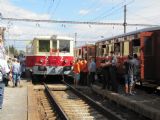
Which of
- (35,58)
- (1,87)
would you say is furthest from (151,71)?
(35,58)

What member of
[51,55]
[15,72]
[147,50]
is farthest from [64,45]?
[147,50]

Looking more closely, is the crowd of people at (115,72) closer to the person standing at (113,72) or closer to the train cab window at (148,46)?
the person standing at (113,72)

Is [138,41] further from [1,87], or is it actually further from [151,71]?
[1,87]

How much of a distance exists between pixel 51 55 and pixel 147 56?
1066cm

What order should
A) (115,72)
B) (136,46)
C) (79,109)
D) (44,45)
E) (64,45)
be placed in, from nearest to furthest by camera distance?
1. (79,109)
2. (115,72)
3. (136,46)
4. (44,45)
5. (64,45)

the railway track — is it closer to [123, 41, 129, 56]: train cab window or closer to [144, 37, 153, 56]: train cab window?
[123, 41, 129, 56]: train cab window

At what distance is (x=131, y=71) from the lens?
57.8ft

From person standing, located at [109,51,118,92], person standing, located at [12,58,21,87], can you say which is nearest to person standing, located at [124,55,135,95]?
person standing, located at [109,51,118,92]

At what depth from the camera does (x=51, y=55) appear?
29266 mm

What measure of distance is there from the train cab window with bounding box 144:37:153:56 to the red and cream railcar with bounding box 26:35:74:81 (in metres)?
10.0

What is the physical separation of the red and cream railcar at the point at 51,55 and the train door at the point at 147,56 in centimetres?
995

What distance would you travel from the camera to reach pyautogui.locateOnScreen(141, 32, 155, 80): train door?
64.3 feet

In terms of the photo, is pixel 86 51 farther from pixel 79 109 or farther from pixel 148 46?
pixel 79 109

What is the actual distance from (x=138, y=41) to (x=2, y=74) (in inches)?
396
